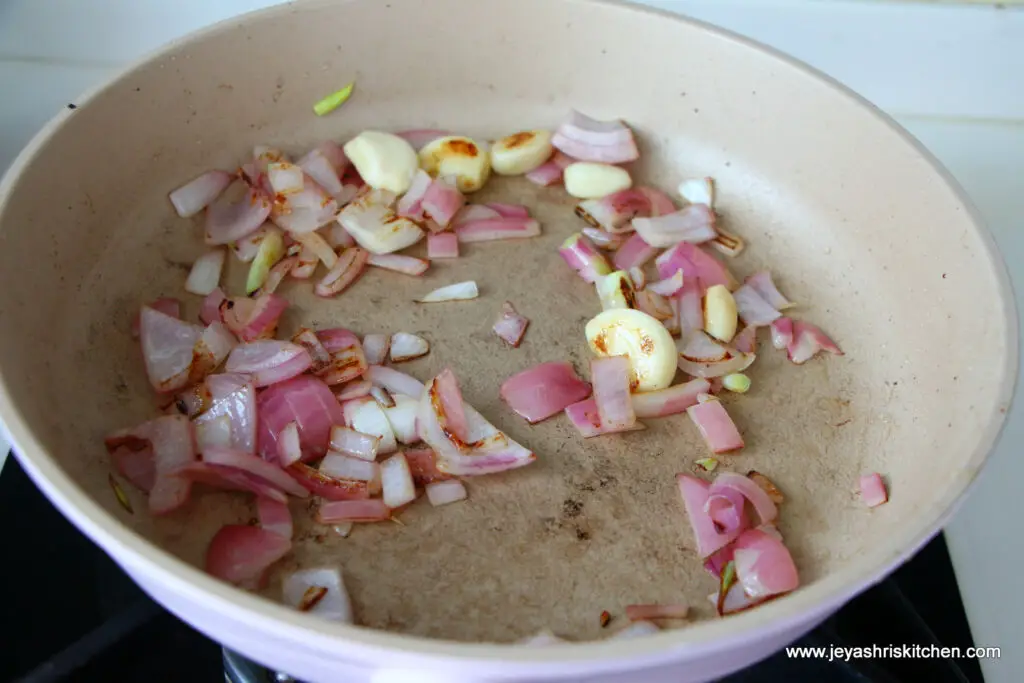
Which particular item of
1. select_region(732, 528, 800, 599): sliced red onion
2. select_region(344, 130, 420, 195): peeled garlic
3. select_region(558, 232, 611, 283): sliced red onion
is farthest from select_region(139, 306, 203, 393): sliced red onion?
select_region(732, 528, 800, 599): sliced red onion

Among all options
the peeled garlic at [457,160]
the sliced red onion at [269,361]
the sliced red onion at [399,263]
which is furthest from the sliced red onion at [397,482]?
the peeled garlic at [457,160]

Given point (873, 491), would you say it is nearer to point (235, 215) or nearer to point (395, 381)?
Answer: point (395, 381)

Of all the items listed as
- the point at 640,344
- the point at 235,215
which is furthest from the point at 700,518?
the point at 235,215

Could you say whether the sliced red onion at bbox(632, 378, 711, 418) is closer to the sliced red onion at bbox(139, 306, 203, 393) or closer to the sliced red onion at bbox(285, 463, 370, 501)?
the sliced red onion at bbox(285, 463, 370, 501)

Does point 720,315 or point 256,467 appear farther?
point 720,315

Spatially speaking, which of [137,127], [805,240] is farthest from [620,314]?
[137,127]
